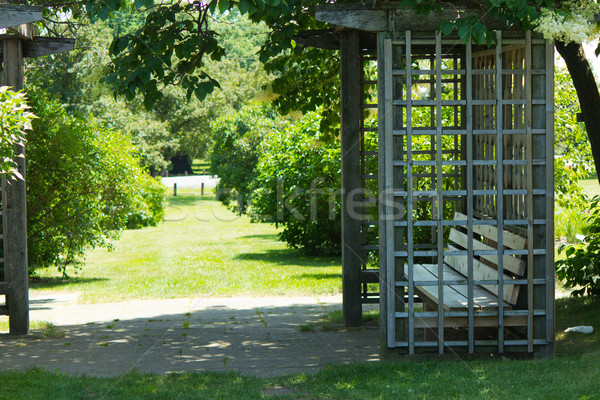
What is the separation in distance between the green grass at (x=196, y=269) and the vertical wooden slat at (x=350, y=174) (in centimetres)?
261

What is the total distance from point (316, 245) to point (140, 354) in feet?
30.7

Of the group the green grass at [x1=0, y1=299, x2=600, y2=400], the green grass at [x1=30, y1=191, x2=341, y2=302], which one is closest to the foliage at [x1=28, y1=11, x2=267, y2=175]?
the green grass at [x1=30, y1=191, x2=341, y2=302]

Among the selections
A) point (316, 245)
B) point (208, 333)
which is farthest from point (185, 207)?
point (208, 333)

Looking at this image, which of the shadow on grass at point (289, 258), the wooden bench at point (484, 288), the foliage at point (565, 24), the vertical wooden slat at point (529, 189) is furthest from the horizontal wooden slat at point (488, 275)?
the shadow on grass at point (289, 258)

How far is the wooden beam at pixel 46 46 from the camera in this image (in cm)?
798

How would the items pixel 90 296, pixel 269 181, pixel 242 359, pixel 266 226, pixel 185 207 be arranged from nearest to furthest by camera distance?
pixel 242 359 → pixel 90 296 → pixel 269 181 → pixel 266 226 → pixel 185 207

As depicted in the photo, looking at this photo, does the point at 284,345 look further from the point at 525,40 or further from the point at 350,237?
the point at 525,40

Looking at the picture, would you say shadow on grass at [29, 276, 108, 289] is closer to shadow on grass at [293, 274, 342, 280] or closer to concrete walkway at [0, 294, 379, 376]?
concrete walkway at [0, 294, 379, 376]

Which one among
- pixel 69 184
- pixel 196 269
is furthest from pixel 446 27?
pixel 196 269

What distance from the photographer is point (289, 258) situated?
1589 centimetres

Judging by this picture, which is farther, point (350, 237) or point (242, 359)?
point (350, 237)

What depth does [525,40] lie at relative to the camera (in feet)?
19.8

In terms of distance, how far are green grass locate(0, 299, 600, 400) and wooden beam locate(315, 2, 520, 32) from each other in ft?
9.38

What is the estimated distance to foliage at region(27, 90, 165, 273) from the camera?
38.8 ft
